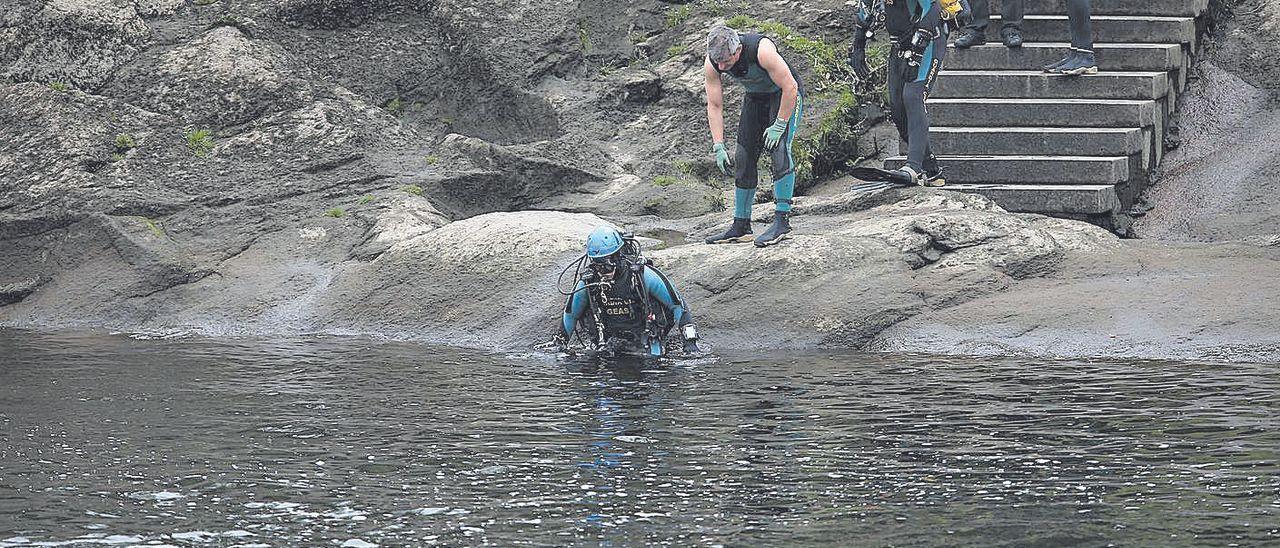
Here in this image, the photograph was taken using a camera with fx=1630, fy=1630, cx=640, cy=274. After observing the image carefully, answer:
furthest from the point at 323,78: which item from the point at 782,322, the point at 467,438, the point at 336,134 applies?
the point at 467,438

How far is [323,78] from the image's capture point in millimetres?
16141

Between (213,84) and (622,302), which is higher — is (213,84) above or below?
above

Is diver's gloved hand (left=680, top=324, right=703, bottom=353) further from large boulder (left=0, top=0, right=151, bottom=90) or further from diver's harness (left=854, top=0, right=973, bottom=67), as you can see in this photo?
large boulder (left=0, top=0, right=151, bottom=90)

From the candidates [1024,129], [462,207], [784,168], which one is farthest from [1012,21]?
[462,207]

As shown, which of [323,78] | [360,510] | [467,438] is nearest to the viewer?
[360,510]

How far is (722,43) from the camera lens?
1127cm

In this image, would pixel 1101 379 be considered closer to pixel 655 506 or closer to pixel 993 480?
pixel 993 480

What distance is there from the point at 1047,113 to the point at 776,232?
3363 millimetres

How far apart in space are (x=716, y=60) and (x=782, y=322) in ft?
6.20

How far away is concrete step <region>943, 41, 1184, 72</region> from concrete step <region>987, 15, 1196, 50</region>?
7.5 inches

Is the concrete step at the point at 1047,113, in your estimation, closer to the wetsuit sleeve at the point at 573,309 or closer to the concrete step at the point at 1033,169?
the concrete step at the point at 1033,169

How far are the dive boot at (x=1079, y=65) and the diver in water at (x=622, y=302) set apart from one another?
4.85m

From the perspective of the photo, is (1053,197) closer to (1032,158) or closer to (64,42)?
(1032,158)

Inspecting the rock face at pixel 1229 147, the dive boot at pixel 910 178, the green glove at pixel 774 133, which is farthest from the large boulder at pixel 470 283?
the rock face at pixel 1229 147
